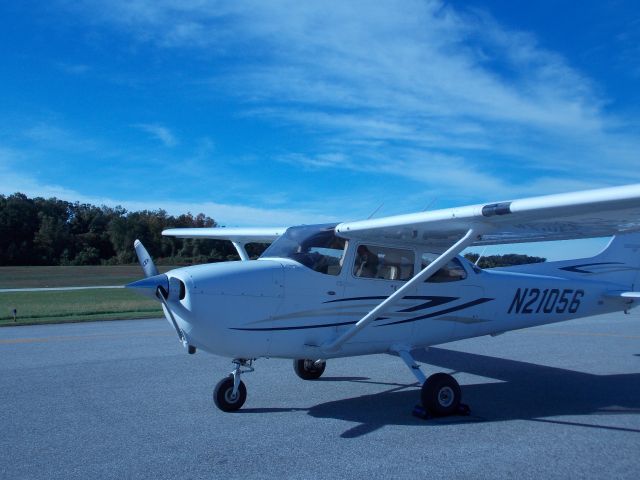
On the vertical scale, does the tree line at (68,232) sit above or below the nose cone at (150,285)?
above

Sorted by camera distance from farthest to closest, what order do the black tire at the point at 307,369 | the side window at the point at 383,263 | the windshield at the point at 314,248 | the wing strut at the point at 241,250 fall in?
1. the wing strut at the point at 241,250
2. the black tire at the point at 307,369
3. the side window at the point at 383,263
4. the windshield at the point at 314,248

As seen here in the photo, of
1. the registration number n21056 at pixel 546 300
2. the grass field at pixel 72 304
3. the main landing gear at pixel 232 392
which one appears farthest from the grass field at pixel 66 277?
the main landing gear at pixel 232 392

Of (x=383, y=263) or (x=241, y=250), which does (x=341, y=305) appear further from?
(x=241, y=250)

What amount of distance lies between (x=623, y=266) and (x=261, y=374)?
6.28 meters

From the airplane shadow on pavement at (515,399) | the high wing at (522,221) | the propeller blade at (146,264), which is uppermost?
the high wing at (522,221)

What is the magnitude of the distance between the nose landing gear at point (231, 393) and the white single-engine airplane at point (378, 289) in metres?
0.01

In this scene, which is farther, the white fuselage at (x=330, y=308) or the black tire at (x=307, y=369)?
Answer: the black tire at (x=307, y=369)

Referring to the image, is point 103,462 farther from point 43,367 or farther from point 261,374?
point 43,367

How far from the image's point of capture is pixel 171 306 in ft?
18.8

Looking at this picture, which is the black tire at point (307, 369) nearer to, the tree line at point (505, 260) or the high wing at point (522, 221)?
the high wing at point (522, 221)

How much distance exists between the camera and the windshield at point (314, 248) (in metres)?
6.60

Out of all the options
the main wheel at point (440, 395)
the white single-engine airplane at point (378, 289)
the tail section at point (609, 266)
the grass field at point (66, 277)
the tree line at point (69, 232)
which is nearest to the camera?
the white single-engine airplane at point (378, 289)

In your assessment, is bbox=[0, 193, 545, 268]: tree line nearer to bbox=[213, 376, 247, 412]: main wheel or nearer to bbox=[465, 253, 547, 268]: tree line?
bbox=[465, 253, 547, 268]: tree line

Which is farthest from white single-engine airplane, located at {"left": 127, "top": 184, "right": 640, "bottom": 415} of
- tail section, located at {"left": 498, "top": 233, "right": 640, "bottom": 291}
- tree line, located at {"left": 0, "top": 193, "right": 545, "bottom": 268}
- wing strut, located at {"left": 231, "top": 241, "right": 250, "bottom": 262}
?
tree line, located at {"left": 0, "top": 193, "right": 545, "bottom": 268}
